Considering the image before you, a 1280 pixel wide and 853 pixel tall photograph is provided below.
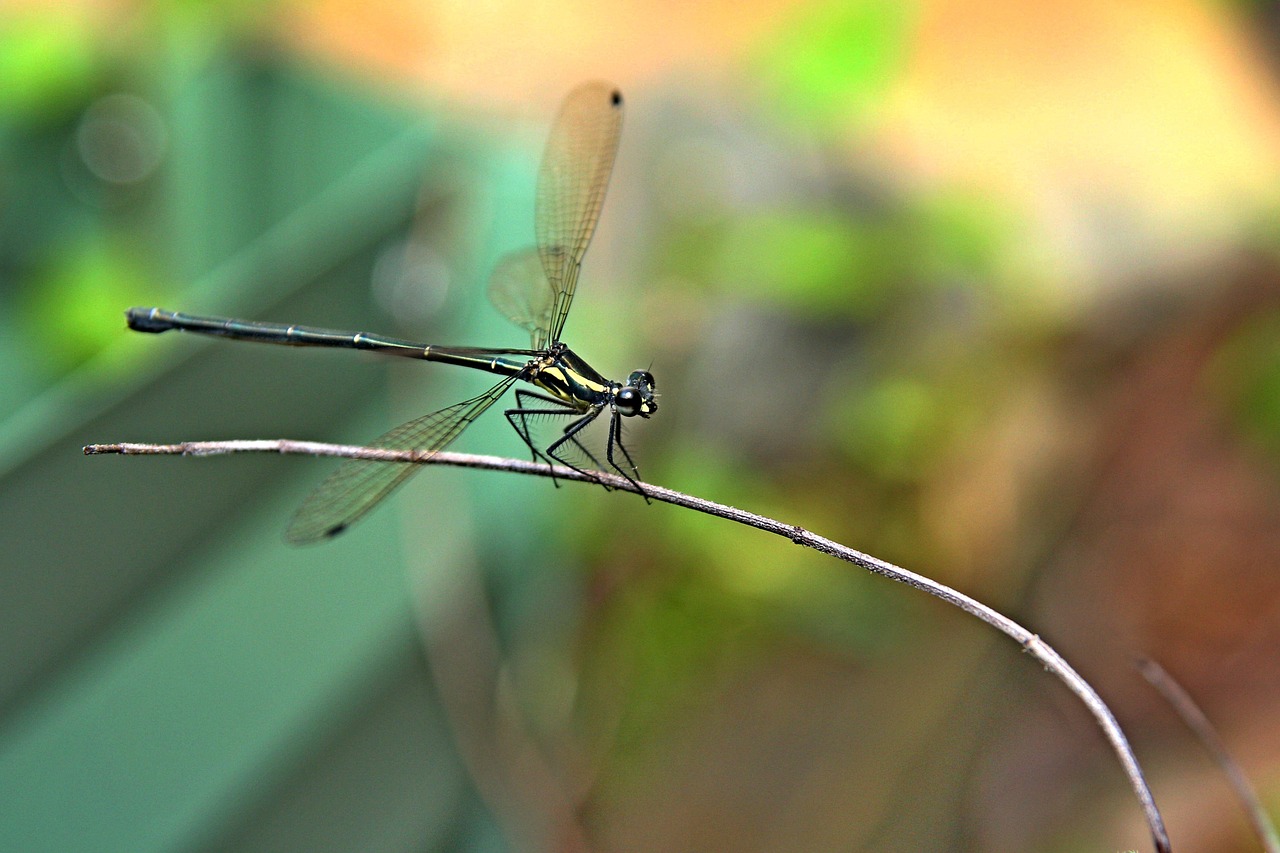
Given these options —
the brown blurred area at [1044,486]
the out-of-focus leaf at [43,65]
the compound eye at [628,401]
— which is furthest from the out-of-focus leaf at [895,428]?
the out-of-focus leaf at [43,65]

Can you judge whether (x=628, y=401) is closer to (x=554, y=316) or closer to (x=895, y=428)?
(x=554, y=316)

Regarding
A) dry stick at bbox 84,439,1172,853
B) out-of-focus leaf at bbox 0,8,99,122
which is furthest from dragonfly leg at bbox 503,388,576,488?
out-of-focus leaf at bbox 0,8,99,122

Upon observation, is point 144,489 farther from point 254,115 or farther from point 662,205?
point 662,205

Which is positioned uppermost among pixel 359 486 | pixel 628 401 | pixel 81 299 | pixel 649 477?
pixel 628 401

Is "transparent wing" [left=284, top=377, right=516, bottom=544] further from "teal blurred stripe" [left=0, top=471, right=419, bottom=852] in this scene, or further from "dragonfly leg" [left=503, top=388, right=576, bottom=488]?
"teal blurred stripe" [left=0, top=471, right=419, bottom=852]

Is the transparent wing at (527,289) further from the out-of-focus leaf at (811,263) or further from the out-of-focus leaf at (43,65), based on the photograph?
the out-of-focus leaf at (43,65)

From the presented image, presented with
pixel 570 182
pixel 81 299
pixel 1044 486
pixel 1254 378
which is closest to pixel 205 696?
pixel 570 182

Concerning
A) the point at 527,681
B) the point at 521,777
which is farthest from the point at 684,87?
the point at 521,777
